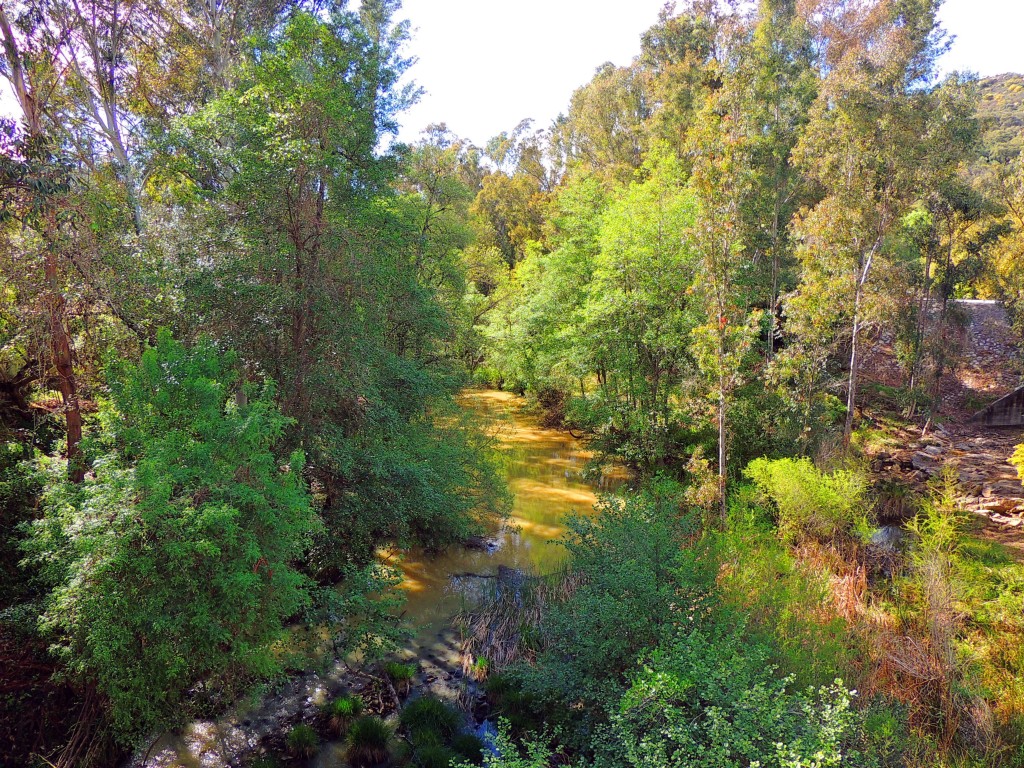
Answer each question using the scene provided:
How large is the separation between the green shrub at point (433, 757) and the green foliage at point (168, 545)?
6.04 feet

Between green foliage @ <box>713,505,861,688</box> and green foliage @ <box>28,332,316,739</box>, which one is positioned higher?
green foliage @ <box>28,332,316,739</box>

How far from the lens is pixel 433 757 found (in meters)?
5.84

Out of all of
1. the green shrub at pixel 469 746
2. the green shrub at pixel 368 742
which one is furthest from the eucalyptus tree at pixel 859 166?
the green shrub at pixel 368 742

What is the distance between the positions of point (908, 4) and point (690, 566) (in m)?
16.1

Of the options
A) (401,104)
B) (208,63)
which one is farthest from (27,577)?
(208,63)

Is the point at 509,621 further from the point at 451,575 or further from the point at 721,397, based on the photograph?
the point at 721,397

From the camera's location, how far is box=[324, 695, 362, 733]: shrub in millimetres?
6461

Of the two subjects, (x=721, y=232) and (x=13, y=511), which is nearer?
(x=13, y=511)

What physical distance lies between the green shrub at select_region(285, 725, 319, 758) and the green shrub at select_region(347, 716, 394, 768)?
389 mm

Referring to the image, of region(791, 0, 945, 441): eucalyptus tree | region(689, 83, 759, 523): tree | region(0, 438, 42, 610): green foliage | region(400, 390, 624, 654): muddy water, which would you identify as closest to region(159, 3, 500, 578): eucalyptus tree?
region(400, 390, 624, 654): muddy water

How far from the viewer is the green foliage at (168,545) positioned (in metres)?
4.61

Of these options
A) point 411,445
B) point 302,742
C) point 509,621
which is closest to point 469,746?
point 302,742

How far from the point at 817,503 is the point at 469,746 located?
673 centimetres

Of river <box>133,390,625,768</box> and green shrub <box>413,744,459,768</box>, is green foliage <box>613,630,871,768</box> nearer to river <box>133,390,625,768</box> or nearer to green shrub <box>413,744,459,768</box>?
green shrub <box>413,744,459,768</box>
